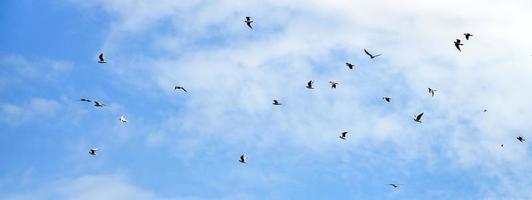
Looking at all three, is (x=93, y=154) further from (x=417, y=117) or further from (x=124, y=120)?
(x=417, y=117)

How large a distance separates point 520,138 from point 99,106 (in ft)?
116

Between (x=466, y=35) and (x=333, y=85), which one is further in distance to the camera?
(x=333, y=85)

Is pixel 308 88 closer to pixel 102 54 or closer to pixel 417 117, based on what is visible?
pixel 417 117

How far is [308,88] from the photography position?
71.5 m

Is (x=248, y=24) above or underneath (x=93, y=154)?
above

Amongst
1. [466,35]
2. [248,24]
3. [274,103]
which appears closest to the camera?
[466,35]

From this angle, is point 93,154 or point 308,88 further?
point 93,154

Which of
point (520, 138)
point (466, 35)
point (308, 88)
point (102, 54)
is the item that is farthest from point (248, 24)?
point (520, 138)

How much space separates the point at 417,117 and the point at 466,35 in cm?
960

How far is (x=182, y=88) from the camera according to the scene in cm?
7644

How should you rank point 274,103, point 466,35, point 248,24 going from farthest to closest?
1. point 274,103
2. point 248,24
3. point 466,35

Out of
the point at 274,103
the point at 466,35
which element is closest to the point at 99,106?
the point at 274,103

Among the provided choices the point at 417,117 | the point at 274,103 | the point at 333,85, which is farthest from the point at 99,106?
the point at 417,117

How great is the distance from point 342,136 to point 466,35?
16.6 metres
